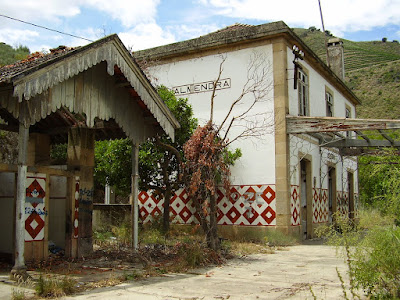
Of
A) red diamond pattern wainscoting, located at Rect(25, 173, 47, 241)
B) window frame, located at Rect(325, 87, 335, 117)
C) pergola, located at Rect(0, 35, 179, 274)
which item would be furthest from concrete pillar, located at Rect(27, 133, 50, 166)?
window frame, located at Rect(325, 87, 335, 117)

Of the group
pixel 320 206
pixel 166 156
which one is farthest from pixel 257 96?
pixel 320 206

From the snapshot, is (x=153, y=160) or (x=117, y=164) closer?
(x=153, y=160)

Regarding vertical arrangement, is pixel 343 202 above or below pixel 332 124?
below

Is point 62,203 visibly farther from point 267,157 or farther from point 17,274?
point 267,157

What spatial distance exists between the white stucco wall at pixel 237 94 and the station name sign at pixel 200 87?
0.10 m

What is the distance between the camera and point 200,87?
53.4ft

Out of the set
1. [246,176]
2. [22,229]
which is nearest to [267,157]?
[246,176]

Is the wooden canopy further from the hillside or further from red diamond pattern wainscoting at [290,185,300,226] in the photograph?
the hillside

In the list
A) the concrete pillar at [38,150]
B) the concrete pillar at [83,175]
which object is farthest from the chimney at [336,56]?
the concrete pillar at [38,150]

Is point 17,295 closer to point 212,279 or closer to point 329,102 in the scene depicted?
point 212,279

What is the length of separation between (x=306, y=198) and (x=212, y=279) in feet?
32.0

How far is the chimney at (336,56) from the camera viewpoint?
972 inches

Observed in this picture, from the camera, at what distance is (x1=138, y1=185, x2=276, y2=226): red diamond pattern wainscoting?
14.4m

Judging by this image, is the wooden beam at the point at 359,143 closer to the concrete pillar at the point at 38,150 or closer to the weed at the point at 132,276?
the concrete pillar at the point at 38,150
